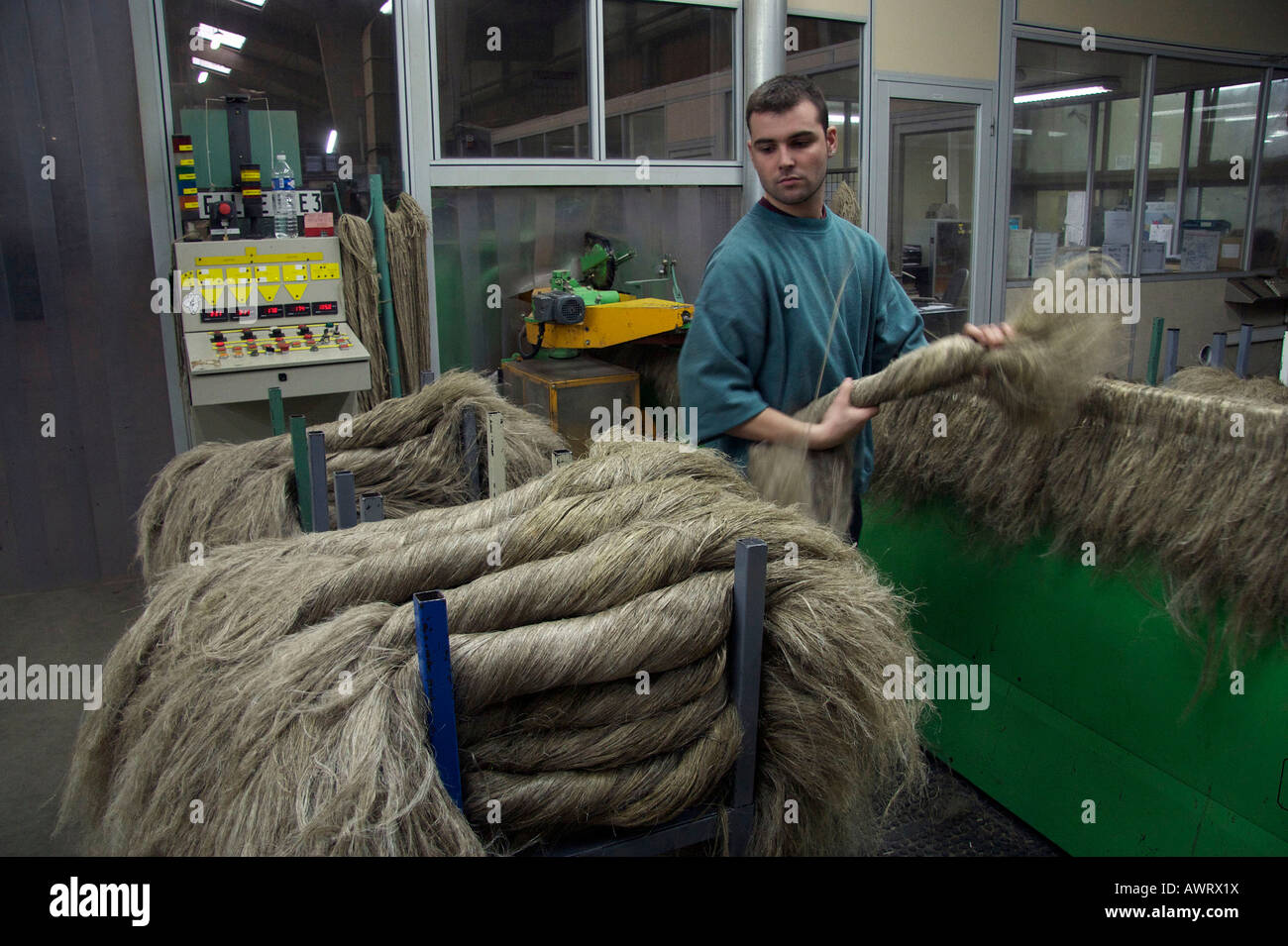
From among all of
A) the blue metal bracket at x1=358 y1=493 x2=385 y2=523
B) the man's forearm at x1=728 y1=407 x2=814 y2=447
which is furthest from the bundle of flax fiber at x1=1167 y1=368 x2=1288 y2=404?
the blue metal bracket at x1=358 y1=493 x2=385 y2=523

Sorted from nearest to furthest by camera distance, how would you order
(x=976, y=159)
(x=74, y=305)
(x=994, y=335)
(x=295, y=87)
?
(x=994, y=335), (x=74, y=305), (x=295, y=87), (x=976, y=159)

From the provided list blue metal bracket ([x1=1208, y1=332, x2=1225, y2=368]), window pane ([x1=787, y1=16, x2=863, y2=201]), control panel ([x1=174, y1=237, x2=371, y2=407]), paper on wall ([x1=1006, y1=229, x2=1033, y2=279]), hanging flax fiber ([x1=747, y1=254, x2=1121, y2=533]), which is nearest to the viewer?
hanging flax fiber ([x1=747, y1=254, x2=1121, y2=533])

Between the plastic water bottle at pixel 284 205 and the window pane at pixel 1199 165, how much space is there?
581 centimetres

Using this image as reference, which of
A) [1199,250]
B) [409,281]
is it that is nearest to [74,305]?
[409,281]

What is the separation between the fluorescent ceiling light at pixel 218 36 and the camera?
355 centimetres

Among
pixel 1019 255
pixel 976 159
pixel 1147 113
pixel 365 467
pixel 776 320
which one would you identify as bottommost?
pixel 365 467

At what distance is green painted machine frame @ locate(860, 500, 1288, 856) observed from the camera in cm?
174

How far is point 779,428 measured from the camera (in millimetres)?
1711

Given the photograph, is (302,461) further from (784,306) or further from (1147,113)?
(1147,113)

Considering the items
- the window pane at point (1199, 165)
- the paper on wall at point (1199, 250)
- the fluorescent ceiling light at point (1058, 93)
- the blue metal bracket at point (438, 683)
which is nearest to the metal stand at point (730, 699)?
the blue metal bracket at point (438, 683)

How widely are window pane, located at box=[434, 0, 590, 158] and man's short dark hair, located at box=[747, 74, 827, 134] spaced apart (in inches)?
106

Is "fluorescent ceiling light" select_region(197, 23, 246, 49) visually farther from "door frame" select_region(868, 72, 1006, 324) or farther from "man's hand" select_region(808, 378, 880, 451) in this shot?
"door frame" select_region(868, 72, 1006, 324)

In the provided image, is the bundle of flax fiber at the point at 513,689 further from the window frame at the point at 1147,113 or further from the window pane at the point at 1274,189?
the window pane at the point at 1274,189

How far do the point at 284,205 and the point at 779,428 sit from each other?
2.60 metres
